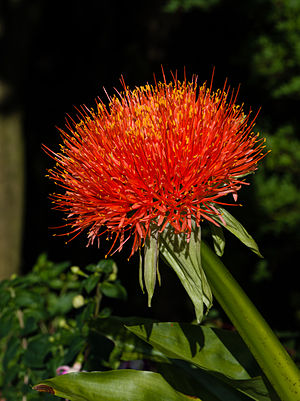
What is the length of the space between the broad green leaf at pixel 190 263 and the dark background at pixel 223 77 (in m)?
2.13

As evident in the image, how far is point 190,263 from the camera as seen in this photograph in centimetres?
98

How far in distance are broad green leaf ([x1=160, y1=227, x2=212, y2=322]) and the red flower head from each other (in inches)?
0.7

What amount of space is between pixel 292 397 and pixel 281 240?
96.9 inches

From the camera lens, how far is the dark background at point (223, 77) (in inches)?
122

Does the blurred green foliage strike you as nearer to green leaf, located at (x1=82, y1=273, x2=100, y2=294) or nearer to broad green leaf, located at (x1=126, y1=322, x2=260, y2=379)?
green leaf, located at (x1=82, y1=273, x2=100, y2=294)

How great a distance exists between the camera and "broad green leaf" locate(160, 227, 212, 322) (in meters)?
0.97

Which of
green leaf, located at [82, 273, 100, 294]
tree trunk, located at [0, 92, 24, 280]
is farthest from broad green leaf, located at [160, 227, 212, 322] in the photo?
tree trunk, located at [0, 92, 24, 280]

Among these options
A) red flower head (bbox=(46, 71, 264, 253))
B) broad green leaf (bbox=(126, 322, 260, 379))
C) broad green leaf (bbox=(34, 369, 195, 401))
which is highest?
red flower head (bbox=(46, 71, 264, 253))

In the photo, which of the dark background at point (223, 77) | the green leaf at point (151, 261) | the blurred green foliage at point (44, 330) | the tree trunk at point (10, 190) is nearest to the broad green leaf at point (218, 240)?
the green leaf at point (151, 261)

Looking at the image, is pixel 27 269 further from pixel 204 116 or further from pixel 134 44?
pixel 204 116

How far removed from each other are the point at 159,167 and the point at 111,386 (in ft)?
1.49

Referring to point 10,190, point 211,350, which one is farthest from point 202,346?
point 10,190

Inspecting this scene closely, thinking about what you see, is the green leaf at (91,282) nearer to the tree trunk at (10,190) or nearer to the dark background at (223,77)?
the dark background at (223,77)

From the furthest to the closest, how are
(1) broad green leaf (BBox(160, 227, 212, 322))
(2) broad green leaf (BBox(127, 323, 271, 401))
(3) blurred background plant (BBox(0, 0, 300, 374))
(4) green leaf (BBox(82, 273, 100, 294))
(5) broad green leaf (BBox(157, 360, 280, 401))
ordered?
(3) blurred background plant (BBox(0, 0, 300, 374))
(4) green leaf (BBox(82, 273, 100, 294))
(5) broad green leaf (BBox(157, 360, 280, 401))
(2) broad green leaf (BBox(127, 323, 271, 401))
(1) broad green leaf (BBox(160, 227, 212, 322))
